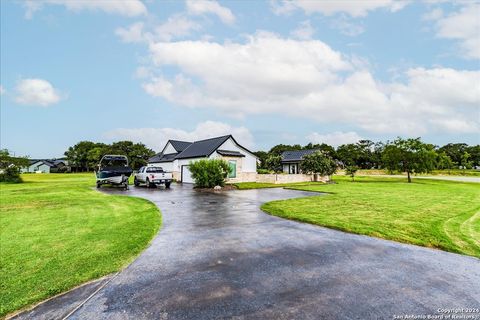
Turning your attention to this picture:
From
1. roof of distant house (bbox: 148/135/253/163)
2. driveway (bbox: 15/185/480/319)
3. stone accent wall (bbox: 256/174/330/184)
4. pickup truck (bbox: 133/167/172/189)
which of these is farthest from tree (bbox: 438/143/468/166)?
driveway (bbox: 15/185/480/319)

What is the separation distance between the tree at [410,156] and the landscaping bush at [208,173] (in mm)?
24386

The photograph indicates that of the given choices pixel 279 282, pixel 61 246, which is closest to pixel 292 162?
pixel 61 246

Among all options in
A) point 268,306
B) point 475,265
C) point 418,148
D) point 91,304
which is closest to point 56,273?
point 91,304

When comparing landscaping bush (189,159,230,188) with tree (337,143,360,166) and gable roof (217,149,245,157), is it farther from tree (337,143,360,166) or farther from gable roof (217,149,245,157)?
tree (337,143,360,166)

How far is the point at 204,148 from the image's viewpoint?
31.5 meters

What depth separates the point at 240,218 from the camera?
9.89 meters

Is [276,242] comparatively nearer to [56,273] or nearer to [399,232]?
[399,232]

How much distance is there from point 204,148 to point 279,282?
91.2 feet

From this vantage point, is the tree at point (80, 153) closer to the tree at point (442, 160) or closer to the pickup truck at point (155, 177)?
the pickup truck at point (155, 177)

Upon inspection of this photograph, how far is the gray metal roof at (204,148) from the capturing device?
29.5m

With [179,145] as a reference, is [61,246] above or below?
below

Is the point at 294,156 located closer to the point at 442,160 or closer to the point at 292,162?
the point at 292,162

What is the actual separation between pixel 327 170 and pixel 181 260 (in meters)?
A: 28.9

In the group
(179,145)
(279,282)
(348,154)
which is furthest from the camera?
(348,154)
